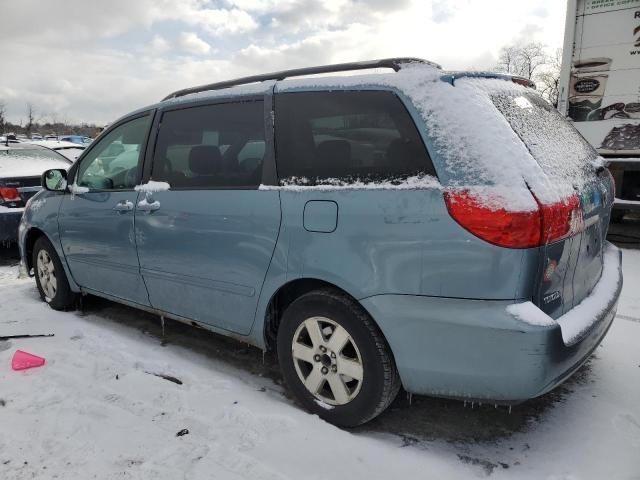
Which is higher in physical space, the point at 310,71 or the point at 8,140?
the point at 310,71

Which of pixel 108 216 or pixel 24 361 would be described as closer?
pixel 24 361

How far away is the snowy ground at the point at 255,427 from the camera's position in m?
2.39

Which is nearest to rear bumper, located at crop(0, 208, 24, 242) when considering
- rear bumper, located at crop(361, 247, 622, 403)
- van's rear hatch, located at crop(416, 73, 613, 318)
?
rear bumper, located at crop(361, 247, 622, 403)

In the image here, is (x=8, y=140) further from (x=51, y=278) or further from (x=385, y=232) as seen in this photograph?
(x=385, y=232)

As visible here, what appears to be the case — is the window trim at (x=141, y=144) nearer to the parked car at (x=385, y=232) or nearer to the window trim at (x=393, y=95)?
the parked car at (x=385, y=232)

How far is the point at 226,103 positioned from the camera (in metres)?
3.22

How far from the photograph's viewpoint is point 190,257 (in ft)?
10.6

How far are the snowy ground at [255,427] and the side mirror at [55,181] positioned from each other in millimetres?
1386

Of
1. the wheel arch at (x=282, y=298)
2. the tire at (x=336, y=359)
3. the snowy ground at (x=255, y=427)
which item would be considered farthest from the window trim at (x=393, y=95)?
the snowy ground at (x=255, y=427)

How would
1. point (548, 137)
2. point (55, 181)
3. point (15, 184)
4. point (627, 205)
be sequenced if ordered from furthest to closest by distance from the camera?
point (627, 205)
point (15, 184)
point (55, 181)
point (548, 137)

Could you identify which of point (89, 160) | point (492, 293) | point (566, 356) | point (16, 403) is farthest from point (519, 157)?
point (89, 160)

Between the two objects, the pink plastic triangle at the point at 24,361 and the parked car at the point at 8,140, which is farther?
the parked car at the point at 8,140

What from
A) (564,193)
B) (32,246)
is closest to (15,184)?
(32,246)

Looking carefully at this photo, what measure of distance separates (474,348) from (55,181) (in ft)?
12.3
